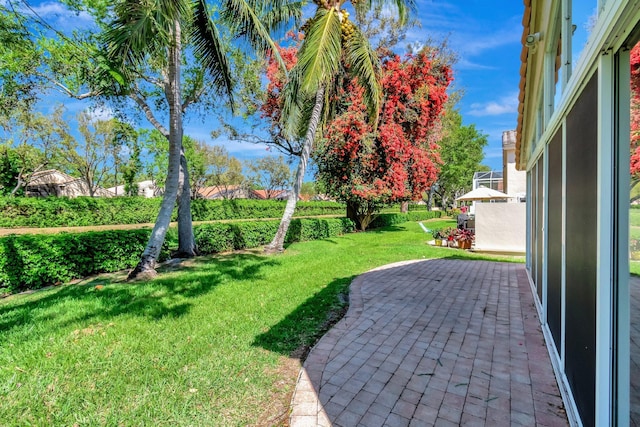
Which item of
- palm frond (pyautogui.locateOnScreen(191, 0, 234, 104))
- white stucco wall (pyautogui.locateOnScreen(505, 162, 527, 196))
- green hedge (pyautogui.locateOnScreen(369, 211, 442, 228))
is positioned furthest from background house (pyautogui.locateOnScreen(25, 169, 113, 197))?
white stucco wall (pyautogui.locateOnScreen(505, 162, 527, 196))

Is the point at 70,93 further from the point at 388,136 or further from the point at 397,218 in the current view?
the point at 397,218

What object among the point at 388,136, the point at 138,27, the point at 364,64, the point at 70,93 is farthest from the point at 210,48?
the point at 388,136

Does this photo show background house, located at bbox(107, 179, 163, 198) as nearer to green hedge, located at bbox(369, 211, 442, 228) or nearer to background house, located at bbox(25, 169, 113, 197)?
background house, located at bbox(25, 169, 113, 197)

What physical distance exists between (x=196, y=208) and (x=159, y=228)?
2152 cm

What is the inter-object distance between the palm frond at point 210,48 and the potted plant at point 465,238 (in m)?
9.49

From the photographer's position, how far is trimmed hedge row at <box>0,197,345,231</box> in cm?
1919

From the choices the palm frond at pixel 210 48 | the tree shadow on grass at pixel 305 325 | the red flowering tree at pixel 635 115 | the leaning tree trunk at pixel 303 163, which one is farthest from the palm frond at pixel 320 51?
the red flowering tree at pixel 635 115

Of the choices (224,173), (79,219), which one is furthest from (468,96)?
(224,173)

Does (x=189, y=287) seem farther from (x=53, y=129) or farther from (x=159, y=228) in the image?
(x=53, y=129)

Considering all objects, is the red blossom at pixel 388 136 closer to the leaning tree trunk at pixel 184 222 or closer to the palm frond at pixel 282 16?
the palm frond at pixel 282 16

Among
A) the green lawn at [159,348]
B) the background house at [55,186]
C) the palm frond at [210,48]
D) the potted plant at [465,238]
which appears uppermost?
the palm frond at [210,48]

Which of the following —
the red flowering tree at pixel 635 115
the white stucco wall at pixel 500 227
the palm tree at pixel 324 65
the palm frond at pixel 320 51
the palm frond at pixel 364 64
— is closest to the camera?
the red flowering tree at pixel 635 115

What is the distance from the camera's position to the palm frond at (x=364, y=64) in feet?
31.5

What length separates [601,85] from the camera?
1549 millimetres
